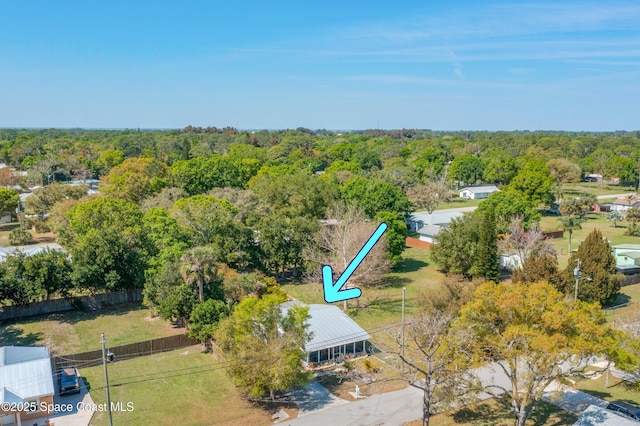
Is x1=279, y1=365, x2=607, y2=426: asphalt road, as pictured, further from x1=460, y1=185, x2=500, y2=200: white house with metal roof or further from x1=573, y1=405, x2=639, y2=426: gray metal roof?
x1=460, y1=185, x2=500, y2=200: white house with metal roof

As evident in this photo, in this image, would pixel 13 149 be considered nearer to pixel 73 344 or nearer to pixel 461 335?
pixel 73 344

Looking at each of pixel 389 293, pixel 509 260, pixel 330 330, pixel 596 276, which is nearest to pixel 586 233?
pixel 509 260

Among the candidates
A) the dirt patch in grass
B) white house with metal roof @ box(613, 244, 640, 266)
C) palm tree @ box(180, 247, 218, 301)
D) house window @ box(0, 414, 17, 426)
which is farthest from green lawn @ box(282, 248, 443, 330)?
house window @ box(0, 414, 17, 426)

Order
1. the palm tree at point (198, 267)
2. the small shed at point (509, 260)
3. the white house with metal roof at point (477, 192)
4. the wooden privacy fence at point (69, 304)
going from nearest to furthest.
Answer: the palm tree at point (198, 267), the wooden privacy fence at point (69, 304), the small shed at point (509, 260), the white house with metal roof at point (477, 192)

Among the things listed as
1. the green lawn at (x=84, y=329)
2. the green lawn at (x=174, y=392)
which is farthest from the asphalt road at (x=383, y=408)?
the green lawn at (x=84, y=329)

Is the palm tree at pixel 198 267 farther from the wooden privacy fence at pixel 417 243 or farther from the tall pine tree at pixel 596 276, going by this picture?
the wooden privacy fence at pixel 417 243

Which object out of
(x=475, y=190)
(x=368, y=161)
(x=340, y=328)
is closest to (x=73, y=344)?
(x=340, y=328)
